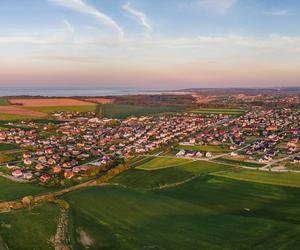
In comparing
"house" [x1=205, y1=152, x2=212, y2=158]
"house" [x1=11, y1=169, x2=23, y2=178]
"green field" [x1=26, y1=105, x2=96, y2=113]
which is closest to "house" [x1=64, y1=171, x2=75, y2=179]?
"house" [x1=11, y1=169, x2=23, y2=178]

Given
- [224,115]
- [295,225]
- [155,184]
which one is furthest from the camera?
[224,115]

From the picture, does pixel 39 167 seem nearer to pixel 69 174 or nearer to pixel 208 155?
pixel 69 174

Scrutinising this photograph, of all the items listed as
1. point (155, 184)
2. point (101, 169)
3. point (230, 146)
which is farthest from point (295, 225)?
point (230, 146)

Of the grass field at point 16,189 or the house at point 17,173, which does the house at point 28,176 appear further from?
the grass field at point 16,189

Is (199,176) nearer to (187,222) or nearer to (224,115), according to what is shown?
(187,222)

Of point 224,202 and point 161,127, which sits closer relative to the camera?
point 224,202

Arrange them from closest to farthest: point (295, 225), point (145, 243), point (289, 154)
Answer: point (145, 243) < point (295, 225) < point (289, 154)

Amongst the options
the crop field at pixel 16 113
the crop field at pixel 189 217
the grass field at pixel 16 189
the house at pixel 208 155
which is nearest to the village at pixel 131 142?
the house at pixel 208 155

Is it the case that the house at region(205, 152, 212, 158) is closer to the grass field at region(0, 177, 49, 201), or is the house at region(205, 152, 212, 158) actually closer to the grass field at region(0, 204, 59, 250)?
the grass field at region(0, 177, 49, 201)
